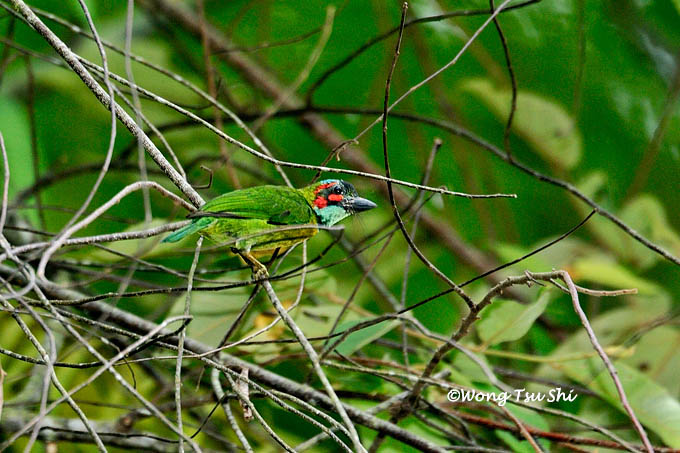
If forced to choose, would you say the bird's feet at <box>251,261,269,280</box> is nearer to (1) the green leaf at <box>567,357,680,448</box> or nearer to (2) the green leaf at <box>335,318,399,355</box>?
(2) the green leaf at <box>335,318,399,355</box>

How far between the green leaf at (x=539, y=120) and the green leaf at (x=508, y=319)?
139 centimetres

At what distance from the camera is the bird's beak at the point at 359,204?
5.94 feet

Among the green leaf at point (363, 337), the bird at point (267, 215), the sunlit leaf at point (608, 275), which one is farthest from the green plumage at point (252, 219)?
the sunlit leaf at point (608, 275)

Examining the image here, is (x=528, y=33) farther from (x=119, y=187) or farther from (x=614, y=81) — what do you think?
(x=119, y=187)

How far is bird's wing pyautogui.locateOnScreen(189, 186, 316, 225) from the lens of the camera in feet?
4.61

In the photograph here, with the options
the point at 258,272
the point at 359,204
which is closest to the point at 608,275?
the point at 359,204

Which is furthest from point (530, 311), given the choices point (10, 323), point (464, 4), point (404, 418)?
point (464, 4)

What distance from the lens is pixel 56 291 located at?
1841 mm

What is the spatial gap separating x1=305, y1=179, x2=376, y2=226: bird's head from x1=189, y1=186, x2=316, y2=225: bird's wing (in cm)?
5

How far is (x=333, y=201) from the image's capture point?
1818 millimetres

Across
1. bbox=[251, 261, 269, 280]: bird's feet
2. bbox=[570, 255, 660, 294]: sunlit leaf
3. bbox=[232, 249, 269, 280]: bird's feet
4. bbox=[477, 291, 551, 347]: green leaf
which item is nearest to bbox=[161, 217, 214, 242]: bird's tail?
bbox=[232, 249, 269, 280]: bird's feet

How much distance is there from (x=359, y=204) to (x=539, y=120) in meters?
1.74

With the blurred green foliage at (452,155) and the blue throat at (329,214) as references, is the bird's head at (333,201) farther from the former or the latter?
the blurred green foliage at (452,155)

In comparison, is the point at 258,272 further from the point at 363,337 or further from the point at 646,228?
the point at 646,228
